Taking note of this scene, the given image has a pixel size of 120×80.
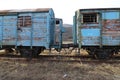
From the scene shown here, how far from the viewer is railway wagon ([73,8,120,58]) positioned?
1480cm

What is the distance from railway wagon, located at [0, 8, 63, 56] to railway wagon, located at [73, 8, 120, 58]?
1.68 meters

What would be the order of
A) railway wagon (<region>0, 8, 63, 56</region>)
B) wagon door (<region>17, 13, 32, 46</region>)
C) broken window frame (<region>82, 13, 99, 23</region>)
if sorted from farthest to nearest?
wagon door (<region>17, 13, 32, 46</region>), railway wagon (<region>0, 8, 63, 56</region>), broken window frame (<region>82, 13, 99, 23</region>)

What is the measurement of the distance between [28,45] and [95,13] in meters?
5.26

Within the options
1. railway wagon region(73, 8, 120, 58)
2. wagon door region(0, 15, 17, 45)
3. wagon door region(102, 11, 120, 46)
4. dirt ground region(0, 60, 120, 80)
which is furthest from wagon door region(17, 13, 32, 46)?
wagon door region(102, 11, 120, 46)

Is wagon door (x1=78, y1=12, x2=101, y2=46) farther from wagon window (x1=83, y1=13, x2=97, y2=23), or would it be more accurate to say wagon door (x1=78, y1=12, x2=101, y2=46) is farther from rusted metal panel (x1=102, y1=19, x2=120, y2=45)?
rusted metal panel (x1=102, y1=19, x2=120, y2=45)

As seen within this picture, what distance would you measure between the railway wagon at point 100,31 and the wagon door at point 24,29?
352cm

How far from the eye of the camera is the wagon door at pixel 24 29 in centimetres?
1560

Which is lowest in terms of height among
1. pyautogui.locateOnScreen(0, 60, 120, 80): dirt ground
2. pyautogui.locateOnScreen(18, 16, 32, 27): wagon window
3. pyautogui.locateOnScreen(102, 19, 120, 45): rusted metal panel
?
pyautogui.locateOnScreen(0, 60, 120, 80): dirt ground

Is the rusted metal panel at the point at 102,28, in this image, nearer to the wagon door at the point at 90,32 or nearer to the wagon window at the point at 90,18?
the wagon door at the point at 90,32

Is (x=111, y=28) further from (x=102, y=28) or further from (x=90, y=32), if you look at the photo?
(x=90, y=32)

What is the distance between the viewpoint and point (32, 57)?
1585 cm

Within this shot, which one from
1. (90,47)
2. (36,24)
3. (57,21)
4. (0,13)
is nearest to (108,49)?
(90,47)

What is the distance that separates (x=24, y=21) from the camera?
51.7 ft

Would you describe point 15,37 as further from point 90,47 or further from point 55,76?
point 55,76
